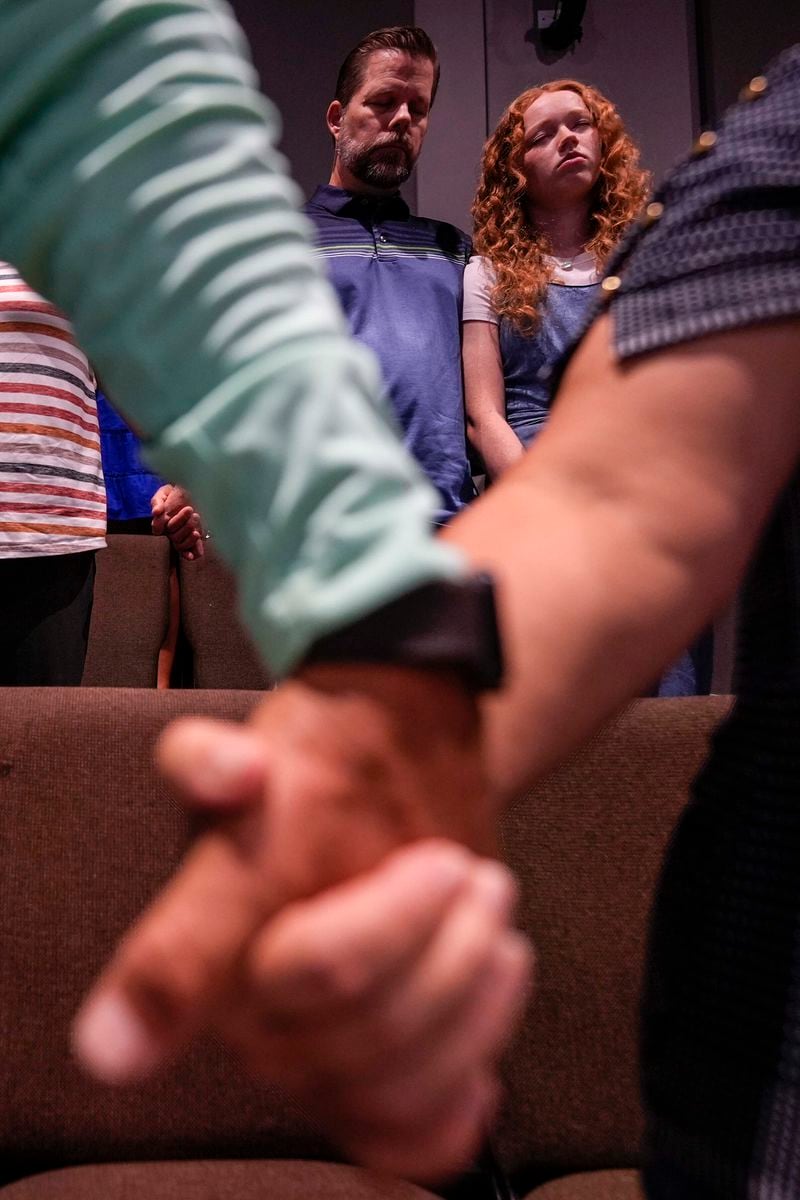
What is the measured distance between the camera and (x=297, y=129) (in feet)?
9.53

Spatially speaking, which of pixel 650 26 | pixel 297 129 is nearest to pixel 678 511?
pixel 297 129

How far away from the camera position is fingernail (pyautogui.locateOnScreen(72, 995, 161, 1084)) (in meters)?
0.18

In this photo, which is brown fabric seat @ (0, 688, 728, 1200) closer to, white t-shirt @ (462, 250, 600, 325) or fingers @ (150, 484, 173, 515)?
fingers @ (150, 484, 173, 515)

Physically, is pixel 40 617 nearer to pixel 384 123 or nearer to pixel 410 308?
pixel 410 308

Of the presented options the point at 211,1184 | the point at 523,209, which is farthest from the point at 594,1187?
the point at 523,209

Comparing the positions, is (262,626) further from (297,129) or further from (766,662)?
(297,129)

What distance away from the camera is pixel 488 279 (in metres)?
1.51

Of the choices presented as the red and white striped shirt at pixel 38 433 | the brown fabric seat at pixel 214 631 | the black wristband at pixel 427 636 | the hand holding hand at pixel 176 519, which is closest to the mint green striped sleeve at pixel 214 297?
the black wristband at pixel 427 636

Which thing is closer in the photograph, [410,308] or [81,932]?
[81,932]

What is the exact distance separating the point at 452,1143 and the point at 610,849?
753 millimetres

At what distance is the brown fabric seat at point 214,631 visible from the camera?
6.95 feet

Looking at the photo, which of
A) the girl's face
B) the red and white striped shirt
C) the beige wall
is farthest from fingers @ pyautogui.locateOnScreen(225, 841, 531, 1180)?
the beige wall

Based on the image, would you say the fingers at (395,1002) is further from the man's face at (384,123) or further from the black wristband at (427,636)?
the man's face at (384,123)

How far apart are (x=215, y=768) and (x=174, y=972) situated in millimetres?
38
